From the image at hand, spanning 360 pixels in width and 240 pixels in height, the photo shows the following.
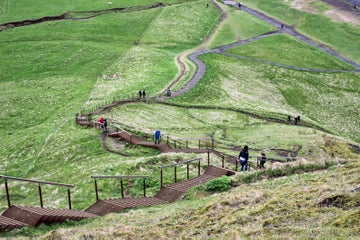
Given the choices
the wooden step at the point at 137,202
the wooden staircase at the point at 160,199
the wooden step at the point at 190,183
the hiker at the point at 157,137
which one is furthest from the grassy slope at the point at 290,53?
the wooden step at the point at 137,202

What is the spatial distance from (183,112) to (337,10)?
83465 mm

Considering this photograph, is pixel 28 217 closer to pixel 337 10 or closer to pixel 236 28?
pixel 236 28

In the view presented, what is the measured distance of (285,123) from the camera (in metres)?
53.8

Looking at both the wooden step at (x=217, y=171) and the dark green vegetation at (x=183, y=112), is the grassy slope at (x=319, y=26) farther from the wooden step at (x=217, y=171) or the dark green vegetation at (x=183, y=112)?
the wooden step at (x=217, y=171)

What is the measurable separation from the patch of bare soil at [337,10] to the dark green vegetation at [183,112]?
431 centimetres

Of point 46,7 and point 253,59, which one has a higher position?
point 46,7

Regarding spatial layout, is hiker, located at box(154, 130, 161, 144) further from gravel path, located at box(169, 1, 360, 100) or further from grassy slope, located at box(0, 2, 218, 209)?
gravel path, located at box(169, 1, 360, 100)

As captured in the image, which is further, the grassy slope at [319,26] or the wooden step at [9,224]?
the grassy slope at [319,26]

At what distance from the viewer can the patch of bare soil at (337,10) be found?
112 meters

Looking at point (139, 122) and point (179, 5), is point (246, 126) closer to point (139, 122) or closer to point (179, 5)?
point (139, 122)

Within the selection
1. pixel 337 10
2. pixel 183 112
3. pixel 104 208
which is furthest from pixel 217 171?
pixel 337 10

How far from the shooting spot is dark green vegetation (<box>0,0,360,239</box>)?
61.1ft

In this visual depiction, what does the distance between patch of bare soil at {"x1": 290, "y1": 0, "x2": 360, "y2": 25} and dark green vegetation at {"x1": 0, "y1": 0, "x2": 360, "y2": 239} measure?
4.31 m

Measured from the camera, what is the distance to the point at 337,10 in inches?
4643
